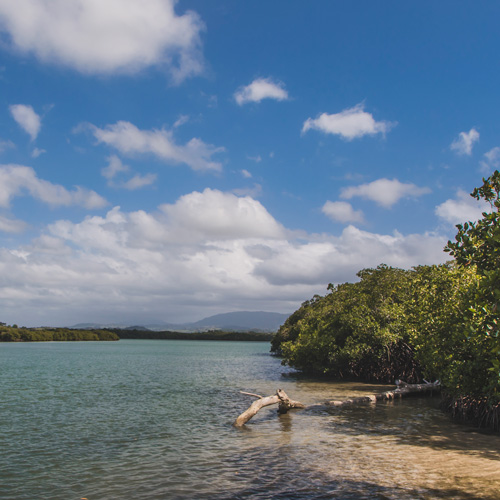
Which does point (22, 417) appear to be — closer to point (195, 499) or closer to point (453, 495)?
point (195, 499)

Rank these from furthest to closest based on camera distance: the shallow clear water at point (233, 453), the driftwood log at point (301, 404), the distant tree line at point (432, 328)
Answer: the driftwood log at point (301, 404) → the distant tree line at point (432, 328) → the shallow clear water at point (233, 453)

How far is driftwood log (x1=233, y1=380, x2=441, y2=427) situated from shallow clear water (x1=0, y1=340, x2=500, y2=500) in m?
0.61

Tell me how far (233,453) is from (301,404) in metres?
9.92

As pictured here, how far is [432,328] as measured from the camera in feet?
84.6

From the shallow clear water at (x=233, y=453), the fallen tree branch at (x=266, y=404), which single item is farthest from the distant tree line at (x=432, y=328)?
the fallen tree branch at (x=266, y=404)

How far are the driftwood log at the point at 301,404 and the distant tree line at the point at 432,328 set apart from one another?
9.49ft

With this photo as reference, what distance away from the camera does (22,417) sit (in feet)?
80.0

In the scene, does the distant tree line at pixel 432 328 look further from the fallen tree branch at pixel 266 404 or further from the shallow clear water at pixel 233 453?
the fallen tree branch at pixel 266 404

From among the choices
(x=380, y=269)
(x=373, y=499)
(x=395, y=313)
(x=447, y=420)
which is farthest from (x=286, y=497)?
(x=380, y=269)

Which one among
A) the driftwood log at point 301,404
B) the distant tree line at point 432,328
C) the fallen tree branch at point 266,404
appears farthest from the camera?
the driftwood log at point 301,404

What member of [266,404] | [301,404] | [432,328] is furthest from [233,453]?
[432,328]

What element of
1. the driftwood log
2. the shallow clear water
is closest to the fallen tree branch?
the driftwood log

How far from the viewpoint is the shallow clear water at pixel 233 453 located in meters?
13.0

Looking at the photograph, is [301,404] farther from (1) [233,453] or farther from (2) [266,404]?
(1) [233,453]
